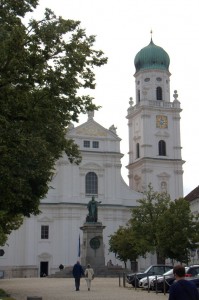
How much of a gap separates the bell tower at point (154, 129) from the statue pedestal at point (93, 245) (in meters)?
30.7

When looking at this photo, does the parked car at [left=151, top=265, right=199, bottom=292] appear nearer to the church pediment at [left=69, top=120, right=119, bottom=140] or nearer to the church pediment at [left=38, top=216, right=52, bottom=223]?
the church pediment at [left=38, top=216, right=52, bottom=223]

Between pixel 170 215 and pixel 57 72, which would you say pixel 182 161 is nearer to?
pixel 170 215

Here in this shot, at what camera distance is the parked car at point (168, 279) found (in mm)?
23742

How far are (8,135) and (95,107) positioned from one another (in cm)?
447

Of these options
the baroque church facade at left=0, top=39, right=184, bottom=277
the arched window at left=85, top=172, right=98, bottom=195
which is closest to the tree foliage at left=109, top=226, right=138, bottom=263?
Result: the baroque church facade at left=0, top=39, right=184, bottom=277

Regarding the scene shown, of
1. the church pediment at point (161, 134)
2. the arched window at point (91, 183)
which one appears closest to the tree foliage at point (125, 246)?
the arched window at point (91, 183)

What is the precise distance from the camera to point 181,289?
8.80 m

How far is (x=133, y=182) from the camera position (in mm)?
82250

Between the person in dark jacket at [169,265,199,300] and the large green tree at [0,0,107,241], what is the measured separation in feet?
31.5

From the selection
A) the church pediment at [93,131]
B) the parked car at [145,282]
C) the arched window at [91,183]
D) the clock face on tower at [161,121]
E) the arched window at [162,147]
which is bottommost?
the parked car at [145,282]

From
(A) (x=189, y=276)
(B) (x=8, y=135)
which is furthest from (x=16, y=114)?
(A) (x=189, y=276)

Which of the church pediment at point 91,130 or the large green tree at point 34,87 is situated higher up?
the church pediment at point 91,130

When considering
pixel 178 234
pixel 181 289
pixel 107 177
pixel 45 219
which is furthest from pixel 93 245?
pixel 181 289

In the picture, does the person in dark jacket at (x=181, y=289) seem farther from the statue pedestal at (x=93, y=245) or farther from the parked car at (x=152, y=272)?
the statue pedestal at (x=93, y=245)
